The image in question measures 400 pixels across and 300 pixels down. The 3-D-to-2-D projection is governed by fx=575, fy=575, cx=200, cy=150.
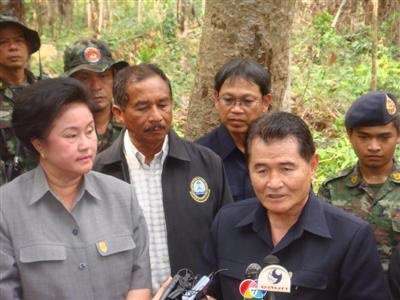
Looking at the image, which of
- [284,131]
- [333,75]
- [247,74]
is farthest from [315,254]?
[333,75]

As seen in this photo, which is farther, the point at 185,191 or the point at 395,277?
the point at 185,191

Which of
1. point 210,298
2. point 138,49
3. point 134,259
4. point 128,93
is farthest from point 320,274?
point 138,49

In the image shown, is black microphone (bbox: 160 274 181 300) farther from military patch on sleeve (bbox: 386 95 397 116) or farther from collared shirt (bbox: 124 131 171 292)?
military patch on sleeve (bbox: 386 95 397 116)

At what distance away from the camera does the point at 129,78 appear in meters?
3.20

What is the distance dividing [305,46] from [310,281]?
10162 mm

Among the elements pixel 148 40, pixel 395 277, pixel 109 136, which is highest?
pixel 148 40

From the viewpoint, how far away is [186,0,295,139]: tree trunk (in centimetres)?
488

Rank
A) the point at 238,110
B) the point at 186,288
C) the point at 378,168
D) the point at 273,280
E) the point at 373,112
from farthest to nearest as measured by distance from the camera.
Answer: the point at 238,110 → the point at 378,168 → the point at 373,112 → the point at 186,288 → the point at 273,280

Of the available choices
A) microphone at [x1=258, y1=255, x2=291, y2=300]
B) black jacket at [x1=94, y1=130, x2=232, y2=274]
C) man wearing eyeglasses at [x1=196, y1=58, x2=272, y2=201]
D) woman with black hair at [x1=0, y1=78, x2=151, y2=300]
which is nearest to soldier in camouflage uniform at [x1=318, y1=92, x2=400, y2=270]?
man wearing eyeglasses at [x1=196, y1=58, x2=272, y2=201]

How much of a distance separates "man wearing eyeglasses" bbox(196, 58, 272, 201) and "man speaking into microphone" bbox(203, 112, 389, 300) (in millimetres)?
1021

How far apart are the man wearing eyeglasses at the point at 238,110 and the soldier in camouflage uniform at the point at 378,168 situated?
624 millimetres

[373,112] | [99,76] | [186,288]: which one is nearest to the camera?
[186,288]

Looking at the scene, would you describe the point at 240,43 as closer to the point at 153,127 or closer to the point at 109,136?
the point at 109,136

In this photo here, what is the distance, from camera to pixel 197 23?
49.7 feet
